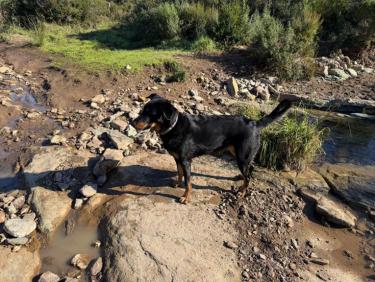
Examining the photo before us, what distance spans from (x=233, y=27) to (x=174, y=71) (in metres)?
2.41

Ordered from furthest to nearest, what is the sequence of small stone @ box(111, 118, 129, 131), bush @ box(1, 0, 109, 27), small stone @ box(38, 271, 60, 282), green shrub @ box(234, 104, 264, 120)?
bush @ box(1, 0, 109, 27), small stone @ box(111, 118, 129, 131), green shrub @ box(234, 104, 264, 120), small stone @ box(38, 271, 60, 282)

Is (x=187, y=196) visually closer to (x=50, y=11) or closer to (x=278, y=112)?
(x=278, y=112)

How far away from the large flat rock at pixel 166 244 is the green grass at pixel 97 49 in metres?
4.64

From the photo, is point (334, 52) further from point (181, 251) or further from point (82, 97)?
point (181, 251)

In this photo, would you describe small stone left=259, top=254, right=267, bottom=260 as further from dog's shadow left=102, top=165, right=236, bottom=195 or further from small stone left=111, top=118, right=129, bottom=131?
small stone left=111, top=118, right=129, bottom=131

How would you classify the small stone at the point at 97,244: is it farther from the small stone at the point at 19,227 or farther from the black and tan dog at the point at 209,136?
the black and tan dog at the point at 209,136

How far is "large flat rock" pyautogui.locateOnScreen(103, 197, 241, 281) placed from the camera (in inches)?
147

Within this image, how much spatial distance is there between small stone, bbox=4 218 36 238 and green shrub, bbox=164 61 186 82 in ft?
15.3

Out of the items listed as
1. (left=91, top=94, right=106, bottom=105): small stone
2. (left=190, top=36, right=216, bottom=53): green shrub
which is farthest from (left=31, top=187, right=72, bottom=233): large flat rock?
(left=190, top=36, right=216, bottom=53): green shrub

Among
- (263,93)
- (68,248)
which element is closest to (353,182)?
(263,93)

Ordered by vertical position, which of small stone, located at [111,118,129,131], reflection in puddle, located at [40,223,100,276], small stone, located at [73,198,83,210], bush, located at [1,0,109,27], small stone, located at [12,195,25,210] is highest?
bush, located at [1,0,109,27]

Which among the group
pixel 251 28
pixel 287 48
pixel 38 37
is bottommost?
pixel 38 37

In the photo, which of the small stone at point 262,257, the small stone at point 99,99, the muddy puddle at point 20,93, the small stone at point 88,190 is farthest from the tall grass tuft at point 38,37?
the small stone at point 262,257

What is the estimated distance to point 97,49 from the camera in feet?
33.2
